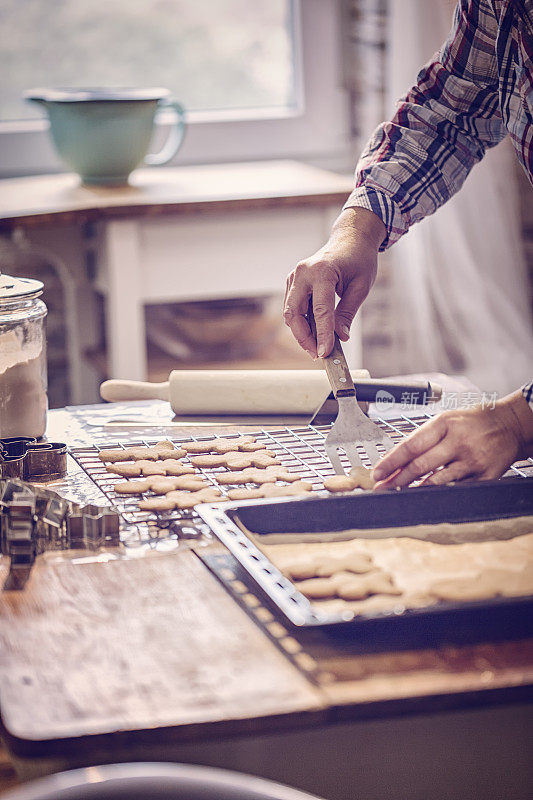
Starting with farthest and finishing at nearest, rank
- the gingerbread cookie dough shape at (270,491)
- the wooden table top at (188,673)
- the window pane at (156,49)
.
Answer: the window pane at (156,49)
the gingerbread cookie dough shape at (270,491)
the wooden table top at (188,673)

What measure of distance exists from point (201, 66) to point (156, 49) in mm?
146

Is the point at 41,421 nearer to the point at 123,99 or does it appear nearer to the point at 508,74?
the point at 508,74

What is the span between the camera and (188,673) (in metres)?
0.80

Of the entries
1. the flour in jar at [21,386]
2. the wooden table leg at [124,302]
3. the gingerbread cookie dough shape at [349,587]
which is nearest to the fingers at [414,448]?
the gingerbread cookie dough shape at [349,587]

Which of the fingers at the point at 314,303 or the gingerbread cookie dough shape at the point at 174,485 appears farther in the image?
the fingers at the point at 314,303

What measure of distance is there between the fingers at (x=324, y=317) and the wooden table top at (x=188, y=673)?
49cm

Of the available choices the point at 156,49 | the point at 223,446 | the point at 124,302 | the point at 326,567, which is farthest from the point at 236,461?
the point at 156,49

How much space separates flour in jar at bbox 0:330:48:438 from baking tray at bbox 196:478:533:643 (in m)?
0.41

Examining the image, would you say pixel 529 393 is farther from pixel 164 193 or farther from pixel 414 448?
pixel 164 193

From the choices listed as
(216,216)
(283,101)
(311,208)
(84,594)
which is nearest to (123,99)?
(216,216)

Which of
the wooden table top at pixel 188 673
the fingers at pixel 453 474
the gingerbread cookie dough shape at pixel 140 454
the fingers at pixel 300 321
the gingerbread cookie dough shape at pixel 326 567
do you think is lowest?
the wooden table top at pixel 188 673

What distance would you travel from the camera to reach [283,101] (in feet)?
10.6

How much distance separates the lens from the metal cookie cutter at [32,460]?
1251 millimetres

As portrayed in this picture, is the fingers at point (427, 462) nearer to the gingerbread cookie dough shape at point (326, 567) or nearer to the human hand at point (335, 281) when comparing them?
the gingerbread cookie dough shape at point (326, 567)
